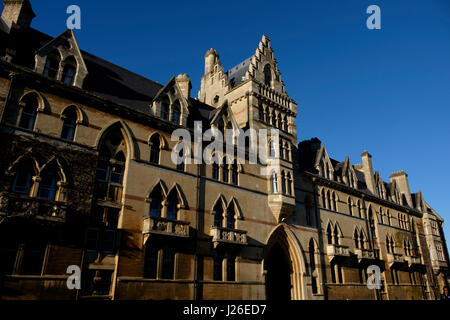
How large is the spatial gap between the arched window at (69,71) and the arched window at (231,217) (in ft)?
43.9

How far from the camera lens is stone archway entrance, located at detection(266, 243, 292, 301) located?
87.5 feet

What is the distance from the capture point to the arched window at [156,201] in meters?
19.5

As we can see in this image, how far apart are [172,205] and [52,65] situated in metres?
10.9

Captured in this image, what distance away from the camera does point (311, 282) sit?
2728cm

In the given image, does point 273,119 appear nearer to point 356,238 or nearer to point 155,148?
point 155,148

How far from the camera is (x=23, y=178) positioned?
50.7 ft

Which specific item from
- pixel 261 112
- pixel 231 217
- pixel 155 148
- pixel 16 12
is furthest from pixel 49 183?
pixel 261 112

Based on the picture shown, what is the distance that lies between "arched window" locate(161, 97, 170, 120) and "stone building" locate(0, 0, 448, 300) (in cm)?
7

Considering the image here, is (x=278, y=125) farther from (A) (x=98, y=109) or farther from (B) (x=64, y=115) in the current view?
(B) (x=64, y=115)

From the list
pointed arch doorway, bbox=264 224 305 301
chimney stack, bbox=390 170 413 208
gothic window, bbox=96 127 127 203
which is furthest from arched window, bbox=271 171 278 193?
chimney stack, bbox=390 170 413 208

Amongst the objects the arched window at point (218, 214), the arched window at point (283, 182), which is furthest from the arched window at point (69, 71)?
the arched window at point (283, 182)

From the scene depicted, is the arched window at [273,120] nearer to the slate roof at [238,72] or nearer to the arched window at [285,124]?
the arched window at [285,124]
